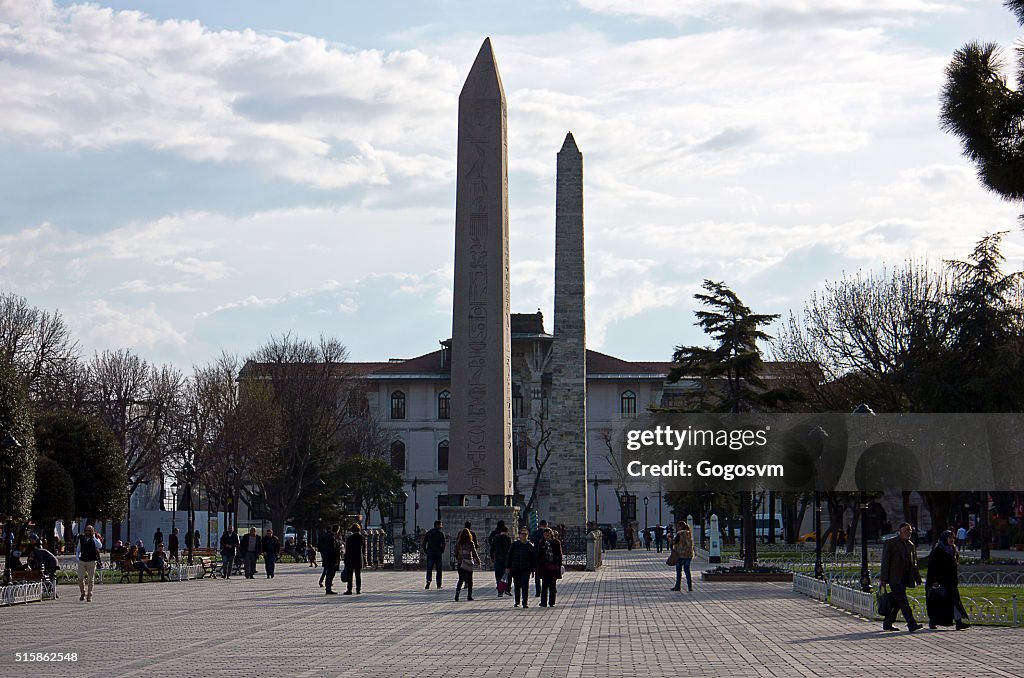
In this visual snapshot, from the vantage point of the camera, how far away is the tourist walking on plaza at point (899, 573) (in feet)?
63.3

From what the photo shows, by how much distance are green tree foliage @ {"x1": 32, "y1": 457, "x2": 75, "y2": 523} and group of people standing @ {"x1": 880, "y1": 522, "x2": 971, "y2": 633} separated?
99.5ft

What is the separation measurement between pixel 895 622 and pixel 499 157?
1503cm

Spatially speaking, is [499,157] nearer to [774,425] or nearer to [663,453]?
[774,425]

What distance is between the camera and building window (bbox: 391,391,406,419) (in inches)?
3895

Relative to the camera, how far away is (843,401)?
47562 mm

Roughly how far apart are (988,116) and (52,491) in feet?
102

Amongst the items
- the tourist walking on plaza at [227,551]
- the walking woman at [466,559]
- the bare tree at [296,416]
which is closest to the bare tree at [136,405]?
the bare tree at [296,416]

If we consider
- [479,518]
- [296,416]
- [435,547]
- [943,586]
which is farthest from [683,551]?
[296,416]

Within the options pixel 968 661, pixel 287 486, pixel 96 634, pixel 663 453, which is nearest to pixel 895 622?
pixel 968 661

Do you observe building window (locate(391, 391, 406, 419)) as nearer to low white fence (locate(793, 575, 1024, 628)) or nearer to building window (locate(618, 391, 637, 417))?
building window (locate(618, 391, 637, 417))

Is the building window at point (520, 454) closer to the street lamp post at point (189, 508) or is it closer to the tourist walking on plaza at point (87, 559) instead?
the street lamp post at point (189, 508)

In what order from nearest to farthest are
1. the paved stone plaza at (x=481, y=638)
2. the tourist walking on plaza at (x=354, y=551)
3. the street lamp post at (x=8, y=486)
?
the paved stone plaza at (x=481, y=638), the tourist walking on plaza at (x=354, y=551), the street lamp post at (x=8, y=486)

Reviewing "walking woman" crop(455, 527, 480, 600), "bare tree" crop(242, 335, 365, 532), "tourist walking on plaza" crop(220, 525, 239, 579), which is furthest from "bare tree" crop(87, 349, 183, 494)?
"walking woman" crop(455, 527, 480, 600)

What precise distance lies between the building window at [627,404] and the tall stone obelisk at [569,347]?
48042mm
